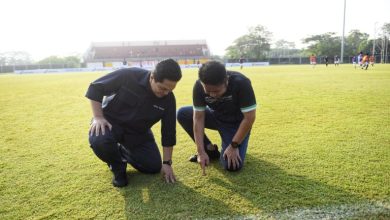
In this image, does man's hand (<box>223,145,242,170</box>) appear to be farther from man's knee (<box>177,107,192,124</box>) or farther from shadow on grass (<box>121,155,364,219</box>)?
man's knee (<box>177,107,192,124</box>)

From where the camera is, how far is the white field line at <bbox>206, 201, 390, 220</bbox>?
2.15 m

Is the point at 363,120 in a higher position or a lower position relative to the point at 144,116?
lower

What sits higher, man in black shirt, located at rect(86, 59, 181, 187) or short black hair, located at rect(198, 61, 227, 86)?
short black hair, located at rect(198, 61, 227, 86)

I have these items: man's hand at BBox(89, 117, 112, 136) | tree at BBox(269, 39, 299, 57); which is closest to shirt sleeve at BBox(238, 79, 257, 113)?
man's hand at BBox(89, 117, 112, 136)

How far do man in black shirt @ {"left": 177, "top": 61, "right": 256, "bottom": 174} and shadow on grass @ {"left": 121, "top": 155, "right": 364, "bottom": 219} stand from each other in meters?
0.24

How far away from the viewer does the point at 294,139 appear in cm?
424

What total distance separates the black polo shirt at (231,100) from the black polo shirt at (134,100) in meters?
0.29

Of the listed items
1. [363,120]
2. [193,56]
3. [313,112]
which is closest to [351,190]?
[363,120]

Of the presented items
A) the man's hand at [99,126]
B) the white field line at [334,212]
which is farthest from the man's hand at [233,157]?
the man's hand at [99,126]

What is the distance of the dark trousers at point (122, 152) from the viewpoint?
2805mm

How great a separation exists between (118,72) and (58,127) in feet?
10.6

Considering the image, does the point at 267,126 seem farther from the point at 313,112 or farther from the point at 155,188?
the point at 155,188

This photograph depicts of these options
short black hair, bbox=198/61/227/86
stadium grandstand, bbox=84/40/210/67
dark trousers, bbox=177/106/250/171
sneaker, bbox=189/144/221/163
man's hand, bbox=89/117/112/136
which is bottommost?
sneaker, bbox=189/144/221/163

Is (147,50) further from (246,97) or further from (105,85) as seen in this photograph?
(246,97)
